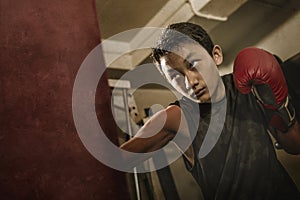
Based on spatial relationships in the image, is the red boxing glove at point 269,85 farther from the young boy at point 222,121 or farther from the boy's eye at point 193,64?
the boy's eye at point 193,64

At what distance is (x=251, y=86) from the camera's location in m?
1.16

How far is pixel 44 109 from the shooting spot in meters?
0.95

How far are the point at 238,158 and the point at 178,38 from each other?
1.82ft

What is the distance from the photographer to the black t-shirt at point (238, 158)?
1045 millimetres

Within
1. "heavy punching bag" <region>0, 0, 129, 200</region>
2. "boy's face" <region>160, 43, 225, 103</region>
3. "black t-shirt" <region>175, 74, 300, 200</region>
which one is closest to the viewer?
"heavy punching bag" <region>0, 0, 129, 200</region>

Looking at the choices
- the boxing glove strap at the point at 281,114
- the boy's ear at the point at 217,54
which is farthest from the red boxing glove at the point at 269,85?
the boy's ear at the point at 217,54

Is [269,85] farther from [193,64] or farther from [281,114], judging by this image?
[193,64]

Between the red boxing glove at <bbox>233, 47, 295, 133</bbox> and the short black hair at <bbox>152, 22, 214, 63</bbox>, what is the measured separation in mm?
198

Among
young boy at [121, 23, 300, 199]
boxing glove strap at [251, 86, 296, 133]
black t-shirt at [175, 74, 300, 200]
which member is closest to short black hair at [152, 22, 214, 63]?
young boy at [121, 23, 300, 199]

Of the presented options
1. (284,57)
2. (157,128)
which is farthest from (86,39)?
(284,57)

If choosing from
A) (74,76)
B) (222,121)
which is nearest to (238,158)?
(222,121)

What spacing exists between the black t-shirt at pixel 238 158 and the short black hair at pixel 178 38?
0.20 m

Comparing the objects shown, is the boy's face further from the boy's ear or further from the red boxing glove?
the red boxing glove

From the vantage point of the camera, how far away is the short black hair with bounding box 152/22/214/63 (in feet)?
4.06
